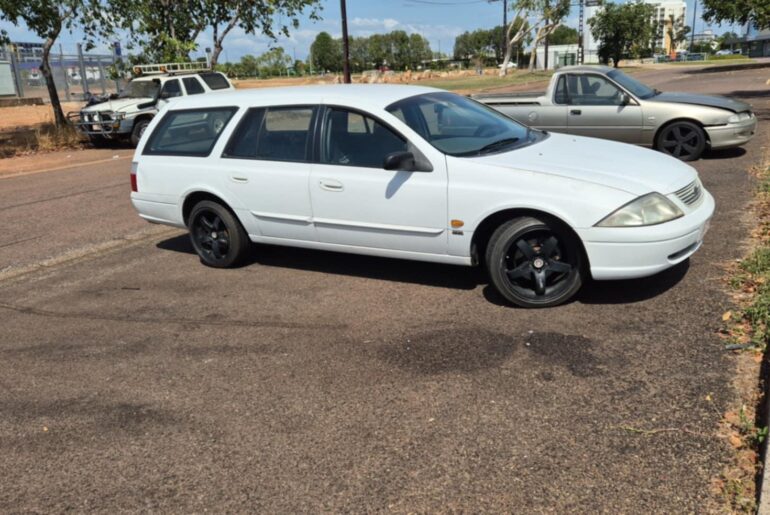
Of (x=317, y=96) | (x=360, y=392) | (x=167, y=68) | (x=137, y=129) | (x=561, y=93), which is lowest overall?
(x=360, y=392)

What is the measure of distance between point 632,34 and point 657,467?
71.0m

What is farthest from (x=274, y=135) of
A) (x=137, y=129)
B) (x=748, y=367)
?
(x=137, y=129)

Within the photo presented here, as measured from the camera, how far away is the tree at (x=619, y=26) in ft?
214

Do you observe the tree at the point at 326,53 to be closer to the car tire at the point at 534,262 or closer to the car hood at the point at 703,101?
the car hood at the point at 703,101

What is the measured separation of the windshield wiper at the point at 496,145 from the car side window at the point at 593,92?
19.3ft

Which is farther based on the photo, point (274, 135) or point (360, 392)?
point (274, 135)

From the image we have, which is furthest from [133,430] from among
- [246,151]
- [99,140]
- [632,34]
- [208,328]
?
[632,34]

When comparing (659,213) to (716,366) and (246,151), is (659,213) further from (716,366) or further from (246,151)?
(246,151)

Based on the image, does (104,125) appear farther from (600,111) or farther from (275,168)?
(275,168)

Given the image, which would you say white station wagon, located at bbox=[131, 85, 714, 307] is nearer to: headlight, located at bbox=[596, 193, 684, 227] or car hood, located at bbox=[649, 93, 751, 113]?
headlight, located at bbox=[596, 193, 684, 227]

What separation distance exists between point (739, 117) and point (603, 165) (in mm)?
6716

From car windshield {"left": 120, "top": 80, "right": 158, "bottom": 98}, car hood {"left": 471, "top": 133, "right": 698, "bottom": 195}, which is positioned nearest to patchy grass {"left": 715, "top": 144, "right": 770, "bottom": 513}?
car hood {"left": 471, "top": 133, "right": 698, "bottom": 195}

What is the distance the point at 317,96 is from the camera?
582 centimetres

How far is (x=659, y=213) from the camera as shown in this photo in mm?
4531
